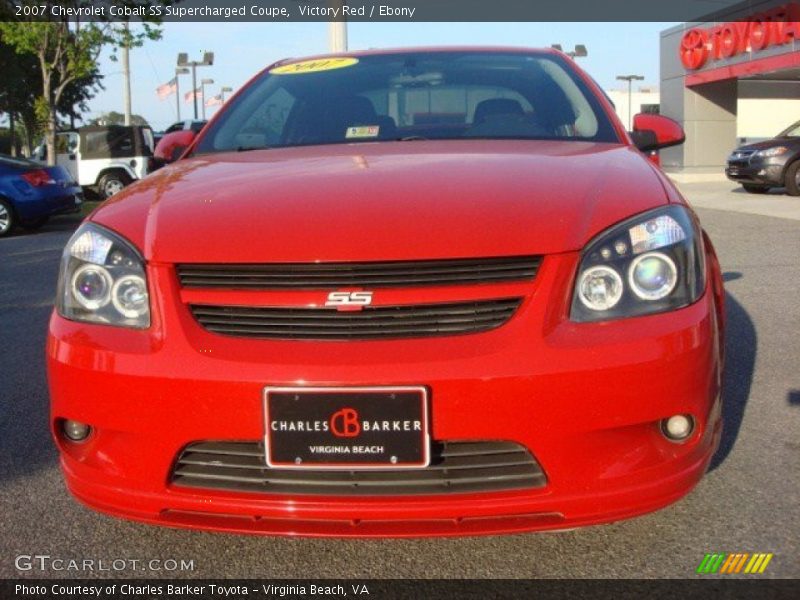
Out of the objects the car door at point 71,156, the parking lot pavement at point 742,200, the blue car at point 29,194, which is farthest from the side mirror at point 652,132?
the car door at point 71,156

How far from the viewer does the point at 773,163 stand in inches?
635

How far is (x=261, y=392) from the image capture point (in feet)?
6.64

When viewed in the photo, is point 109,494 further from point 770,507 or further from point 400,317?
point 770,507

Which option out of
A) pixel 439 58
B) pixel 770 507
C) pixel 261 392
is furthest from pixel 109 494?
pixel 439 58

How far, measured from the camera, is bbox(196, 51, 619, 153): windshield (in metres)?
3.30

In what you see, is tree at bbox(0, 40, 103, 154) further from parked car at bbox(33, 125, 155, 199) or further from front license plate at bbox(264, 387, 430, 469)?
front license plate at bbox(264, 387, 430, 469)

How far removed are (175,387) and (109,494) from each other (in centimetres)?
35

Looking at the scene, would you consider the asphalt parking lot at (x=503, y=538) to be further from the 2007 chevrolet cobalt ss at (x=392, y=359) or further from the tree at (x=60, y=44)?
the tree at (x=60, y=44)

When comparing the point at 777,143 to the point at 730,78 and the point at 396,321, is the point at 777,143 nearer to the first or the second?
the point at 730,78

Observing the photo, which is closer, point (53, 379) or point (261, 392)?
point (261, 392)

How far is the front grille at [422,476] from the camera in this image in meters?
2.05

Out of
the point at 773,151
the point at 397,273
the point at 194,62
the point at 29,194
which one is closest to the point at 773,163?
the point at 773,151

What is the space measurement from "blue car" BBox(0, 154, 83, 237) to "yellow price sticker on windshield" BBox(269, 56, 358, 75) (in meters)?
9.73

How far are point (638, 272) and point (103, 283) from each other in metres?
1.34
